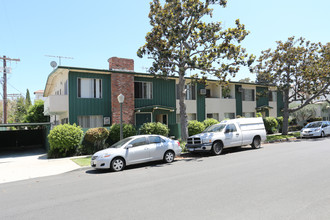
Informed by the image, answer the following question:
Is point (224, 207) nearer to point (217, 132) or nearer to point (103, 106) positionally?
point (217, 132)

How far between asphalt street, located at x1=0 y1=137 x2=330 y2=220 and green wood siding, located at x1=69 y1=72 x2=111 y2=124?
8.20m

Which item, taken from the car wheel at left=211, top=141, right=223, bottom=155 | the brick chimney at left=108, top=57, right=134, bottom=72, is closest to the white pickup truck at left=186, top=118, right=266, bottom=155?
the car wheel at left=211, top=141, right=223, bottom=155

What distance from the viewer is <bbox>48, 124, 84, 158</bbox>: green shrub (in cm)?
1452

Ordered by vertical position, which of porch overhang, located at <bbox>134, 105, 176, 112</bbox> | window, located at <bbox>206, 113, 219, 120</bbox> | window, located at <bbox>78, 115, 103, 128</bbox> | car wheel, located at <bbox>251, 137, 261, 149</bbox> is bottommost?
car wheel, located at <bbox>251, 137, 261, 149</bbox>

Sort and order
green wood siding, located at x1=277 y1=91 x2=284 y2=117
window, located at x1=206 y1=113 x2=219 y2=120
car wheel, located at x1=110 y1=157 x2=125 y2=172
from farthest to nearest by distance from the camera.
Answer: green wood siding, located at x1=277 y1=91 x2=284 y2=117 → window, located at x1=206 y1=113 x2=219 y2=120 → car wheel, located at x1=110 y1=157 x2=125 y2=172

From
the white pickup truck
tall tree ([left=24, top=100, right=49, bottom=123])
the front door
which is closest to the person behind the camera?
the white pickup truck

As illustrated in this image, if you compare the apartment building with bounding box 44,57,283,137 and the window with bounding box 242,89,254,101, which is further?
the window with bounding box 242,89,254,101

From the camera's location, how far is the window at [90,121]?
17528 mm

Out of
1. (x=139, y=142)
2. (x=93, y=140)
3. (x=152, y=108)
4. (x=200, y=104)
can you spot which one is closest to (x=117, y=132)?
A: (x=93, y=140)

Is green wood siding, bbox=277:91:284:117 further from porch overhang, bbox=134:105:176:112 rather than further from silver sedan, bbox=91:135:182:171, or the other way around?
silver sedan, bbox=91:135:182:171

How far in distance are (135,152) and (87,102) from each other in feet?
28.5

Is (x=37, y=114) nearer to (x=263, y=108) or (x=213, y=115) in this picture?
(x=213, y=115)

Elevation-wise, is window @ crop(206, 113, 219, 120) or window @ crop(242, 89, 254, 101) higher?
window @ crop(242, 89, 254, 101)

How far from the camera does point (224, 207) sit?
4.95m
